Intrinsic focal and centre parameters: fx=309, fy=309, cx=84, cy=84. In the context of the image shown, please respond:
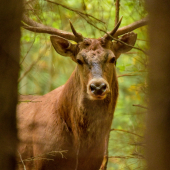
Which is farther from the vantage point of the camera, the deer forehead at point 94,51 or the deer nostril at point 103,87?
the deer forehead at point 94,51

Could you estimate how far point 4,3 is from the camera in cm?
252

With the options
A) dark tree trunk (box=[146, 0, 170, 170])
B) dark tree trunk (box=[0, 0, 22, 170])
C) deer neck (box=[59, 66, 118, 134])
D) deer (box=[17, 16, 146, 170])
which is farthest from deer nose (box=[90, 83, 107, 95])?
dark tree trunk (box=[146, 0, 170, 170])

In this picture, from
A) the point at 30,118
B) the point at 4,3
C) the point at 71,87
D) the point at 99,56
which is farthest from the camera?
the point at 30,118

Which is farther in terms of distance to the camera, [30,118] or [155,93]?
[30,118]

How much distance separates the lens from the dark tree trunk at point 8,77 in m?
2.51

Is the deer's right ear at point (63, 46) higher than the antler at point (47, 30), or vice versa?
the antler at point (47, 30)

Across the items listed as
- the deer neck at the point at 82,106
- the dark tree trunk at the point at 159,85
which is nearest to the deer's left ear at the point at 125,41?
the deer neck at the point at 82,106

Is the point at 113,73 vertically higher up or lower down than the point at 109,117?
higher up

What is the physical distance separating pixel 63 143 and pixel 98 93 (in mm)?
1174

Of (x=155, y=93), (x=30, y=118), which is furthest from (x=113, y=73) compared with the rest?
(x=155, y=93)

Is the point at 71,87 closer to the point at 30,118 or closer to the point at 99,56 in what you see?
the point at 99,56

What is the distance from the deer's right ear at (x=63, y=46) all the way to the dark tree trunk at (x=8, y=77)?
2.47 meters

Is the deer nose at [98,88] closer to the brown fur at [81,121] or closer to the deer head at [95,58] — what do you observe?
the deer head at [95,58]

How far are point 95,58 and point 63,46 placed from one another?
74 centimetres
